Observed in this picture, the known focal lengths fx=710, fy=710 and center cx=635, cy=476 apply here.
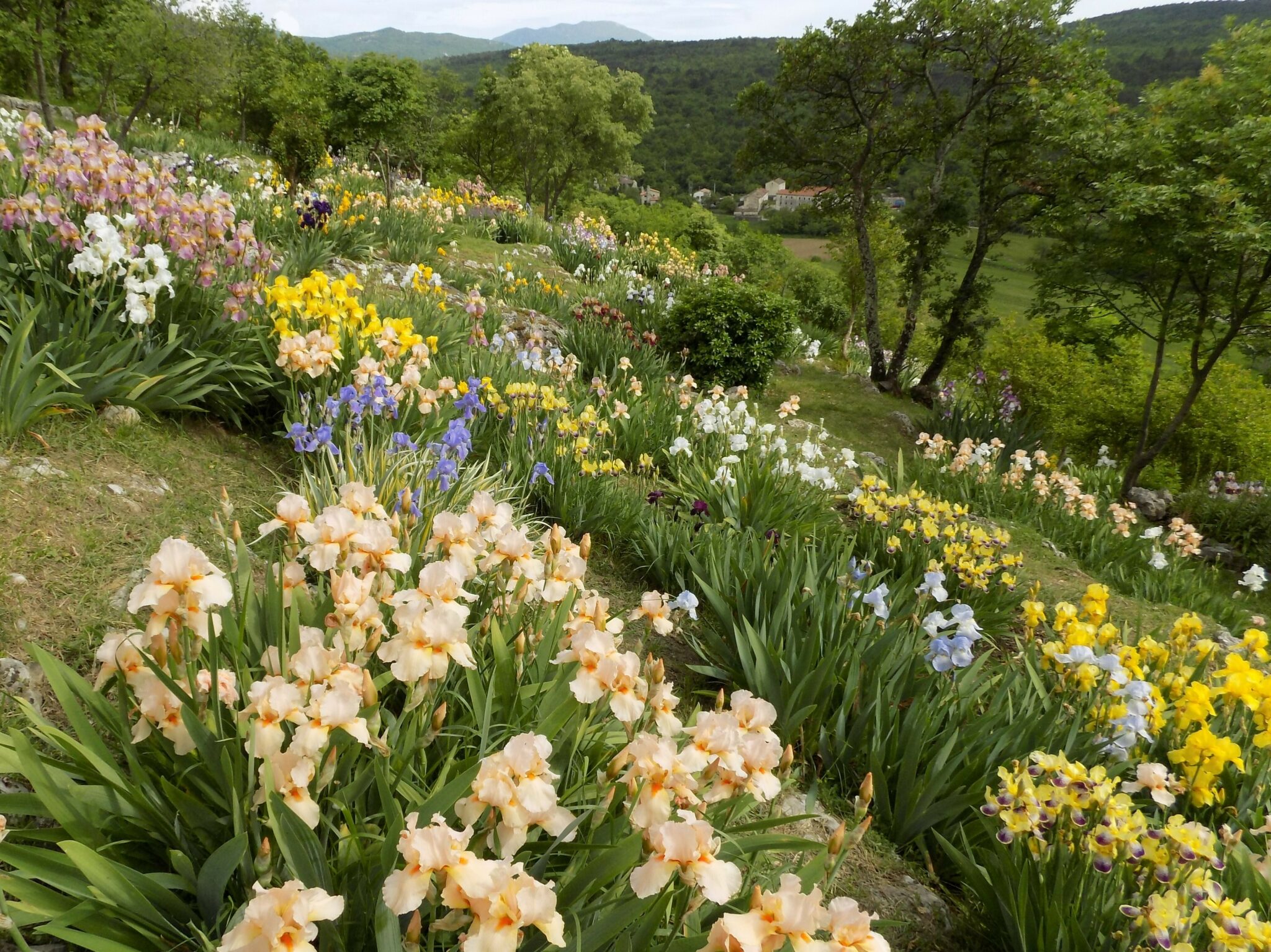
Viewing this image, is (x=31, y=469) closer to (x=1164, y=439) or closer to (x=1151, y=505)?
(x=1164, y=439)

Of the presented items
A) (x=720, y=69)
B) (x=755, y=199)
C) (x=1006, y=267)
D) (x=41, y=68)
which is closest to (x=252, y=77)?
(x=41, y=68)

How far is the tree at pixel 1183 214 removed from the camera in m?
8.80

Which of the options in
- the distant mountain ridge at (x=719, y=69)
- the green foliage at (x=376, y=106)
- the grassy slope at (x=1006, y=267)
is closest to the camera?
the green foliage at (x=376, y=106)

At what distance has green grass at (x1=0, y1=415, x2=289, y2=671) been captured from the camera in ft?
8.13

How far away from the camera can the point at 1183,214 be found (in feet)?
30.0

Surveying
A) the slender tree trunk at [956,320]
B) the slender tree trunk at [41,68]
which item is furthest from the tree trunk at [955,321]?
the slender tree trunk at [41,68]

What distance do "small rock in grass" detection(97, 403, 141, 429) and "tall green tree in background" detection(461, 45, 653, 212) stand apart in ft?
97.9

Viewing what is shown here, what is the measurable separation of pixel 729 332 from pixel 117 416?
7786 mm

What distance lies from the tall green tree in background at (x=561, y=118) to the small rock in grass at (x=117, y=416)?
29.8 metres

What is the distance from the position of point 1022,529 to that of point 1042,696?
176 inches

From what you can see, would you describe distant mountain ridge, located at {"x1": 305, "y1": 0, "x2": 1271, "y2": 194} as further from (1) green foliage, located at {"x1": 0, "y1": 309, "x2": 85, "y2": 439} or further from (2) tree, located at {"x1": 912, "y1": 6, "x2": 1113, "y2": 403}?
(1) green foliage, located at {"x1": 0, "y1": 309, "x2": 85, "y2": 439}

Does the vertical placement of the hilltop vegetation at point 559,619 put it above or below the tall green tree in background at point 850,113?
below

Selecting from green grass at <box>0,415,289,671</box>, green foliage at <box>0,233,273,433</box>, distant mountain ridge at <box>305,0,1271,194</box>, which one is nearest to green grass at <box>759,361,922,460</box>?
green foliage at <box>0,233,273,433</box>

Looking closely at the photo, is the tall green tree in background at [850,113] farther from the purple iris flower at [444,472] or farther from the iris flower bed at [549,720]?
the purple iris flower at [444,472]
